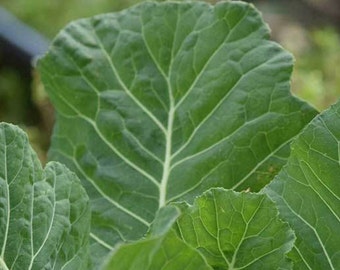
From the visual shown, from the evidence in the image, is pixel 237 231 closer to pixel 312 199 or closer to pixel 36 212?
pixel 312 199

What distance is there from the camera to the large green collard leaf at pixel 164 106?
95cm

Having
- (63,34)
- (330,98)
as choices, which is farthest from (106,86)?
(330,98)

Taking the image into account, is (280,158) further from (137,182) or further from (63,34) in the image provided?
(63,34)

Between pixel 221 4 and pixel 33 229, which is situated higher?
pixel 221 4

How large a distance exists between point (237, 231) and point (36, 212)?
7.9 inches

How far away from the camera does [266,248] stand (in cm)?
78

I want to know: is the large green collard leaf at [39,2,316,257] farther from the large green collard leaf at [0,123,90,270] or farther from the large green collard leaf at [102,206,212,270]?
the large green collard leaf at [102,206,212,270]

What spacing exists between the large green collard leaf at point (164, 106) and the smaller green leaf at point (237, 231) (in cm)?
17

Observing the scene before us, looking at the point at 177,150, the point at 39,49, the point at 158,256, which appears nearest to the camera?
the point at 158,256

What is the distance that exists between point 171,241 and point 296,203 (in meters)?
0.20

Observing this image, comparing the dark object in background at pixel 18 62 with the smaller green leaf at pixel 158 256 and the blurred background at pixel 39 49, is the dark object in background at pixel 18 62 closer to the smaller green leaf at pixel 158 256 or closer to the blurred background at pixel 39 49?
the blurred background at pixel 39 49

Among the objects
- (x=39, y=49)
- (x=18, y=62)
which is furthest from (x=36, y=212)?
(x=18, y=62)

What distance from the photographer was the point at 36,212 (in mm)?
817

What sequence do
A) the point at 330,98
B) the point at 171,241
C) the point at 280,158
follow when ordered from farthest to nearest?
1. the point at 330,98
2. the point at 280,158
3. the point at 171,241
